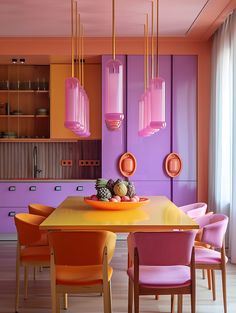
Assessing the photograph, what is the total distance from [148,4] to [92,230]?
111 inches

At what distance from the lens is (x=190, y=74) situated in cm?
632

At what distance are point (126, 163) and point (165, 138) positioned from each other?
0.63m

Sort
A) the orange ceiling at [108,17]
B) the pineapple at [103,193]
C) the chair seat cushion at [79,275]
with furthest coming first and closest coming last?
1. the orange ceiling at [108,17]
2. the pineapple at [103,193]
3. the chair seat cushion at [79,275]

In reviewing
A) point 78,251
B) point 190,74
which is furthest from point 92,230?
point 190,74

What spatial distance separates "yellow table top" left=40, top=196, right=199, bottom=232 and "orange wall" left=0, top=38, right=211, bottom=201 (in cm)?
247

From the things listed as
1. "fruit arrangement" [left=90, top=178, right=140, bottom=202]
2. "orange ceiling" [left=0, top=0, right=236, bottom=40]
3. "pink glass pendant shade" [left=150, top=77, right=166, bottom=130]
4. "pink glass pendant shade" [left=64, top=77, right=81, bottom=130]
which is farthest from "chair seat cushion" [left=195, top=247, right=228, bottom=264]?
"orange ceiling" [left=0, top=0, right=236, bottom=40]

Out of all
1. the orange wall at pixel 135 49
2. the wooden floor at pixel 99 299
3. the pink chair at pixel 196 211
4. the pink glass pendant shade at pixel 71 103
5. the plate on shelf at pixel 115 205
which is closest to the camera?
the pink glass pendant shade at pixel 71 103

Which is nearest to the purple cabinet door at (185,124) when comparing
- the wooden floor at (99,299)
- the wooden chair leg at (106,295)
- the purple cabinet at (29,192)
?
the purple cabinet at (29,192)

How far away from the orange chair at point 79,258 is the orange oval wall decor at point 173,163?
3.47m

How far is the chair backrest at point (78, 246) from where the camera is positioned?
2.79 metres

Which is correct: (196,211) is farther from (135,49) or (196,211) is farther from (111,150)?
(135,49)

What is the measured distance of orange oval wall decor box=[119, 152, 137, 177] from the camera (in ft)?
20.7

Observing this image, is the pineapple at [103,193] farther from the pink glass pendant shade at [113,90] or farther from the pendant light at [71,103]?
the pink glass pendant shade at [113,90]

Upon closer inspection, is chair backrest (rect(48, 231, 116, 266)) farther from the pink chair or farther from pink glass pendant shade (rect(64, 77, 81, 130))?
the pink chair
